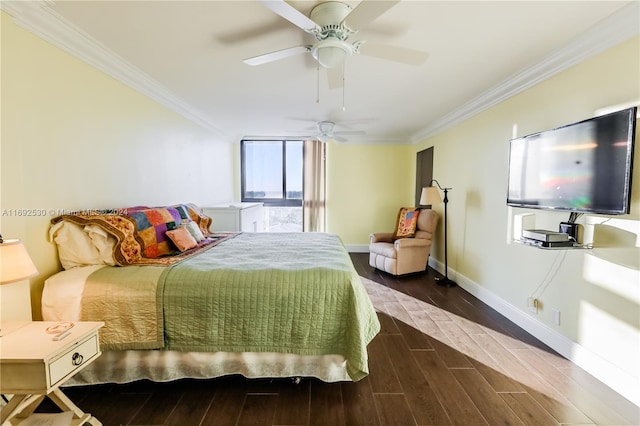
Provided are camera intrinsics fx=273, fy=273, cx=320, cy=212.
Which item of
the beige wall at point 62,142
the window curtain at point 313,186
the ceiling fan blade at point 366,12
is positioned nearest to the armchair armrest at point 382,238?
the window curtain at point 313,186

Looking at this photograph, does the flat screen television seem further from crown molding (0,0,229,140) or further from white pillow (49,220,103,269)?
crown molding (0,0,229,140)

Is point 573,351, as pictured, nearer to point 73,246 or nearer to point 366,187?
point 73,246

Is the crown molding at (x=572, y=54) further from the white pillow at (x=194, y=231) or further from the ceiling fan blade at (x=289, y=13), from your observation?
the white pillow at (x=194, y=231)

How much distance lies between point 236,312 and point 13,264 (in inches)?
42.4

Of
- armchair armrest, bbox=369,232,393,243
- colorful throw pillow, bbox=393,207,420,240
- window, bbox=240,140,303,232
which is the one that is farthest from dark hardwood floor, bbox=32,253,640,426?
window, bbox=240,140,303,232

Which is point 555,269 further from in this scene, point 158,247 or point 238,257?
point 158,247

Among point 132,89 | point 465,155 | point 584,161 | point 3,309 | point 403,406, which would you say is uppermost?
point 132,89

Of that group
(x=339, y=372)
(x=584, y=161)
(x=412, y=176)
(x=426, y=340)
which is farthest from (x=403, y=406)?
(x=412, y=176)

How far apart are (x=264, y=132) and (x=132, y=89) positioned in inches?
104

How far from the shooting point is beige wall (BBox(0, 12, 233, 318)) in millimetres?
1654

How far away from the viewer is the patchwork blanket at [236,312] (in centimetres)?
170

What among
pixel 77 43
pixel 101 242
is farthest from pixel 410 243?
pixel 77 43

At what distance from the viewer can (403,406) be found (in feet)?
5.46

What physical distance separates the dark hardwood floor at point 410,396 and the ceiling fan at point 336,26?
2210 mm
